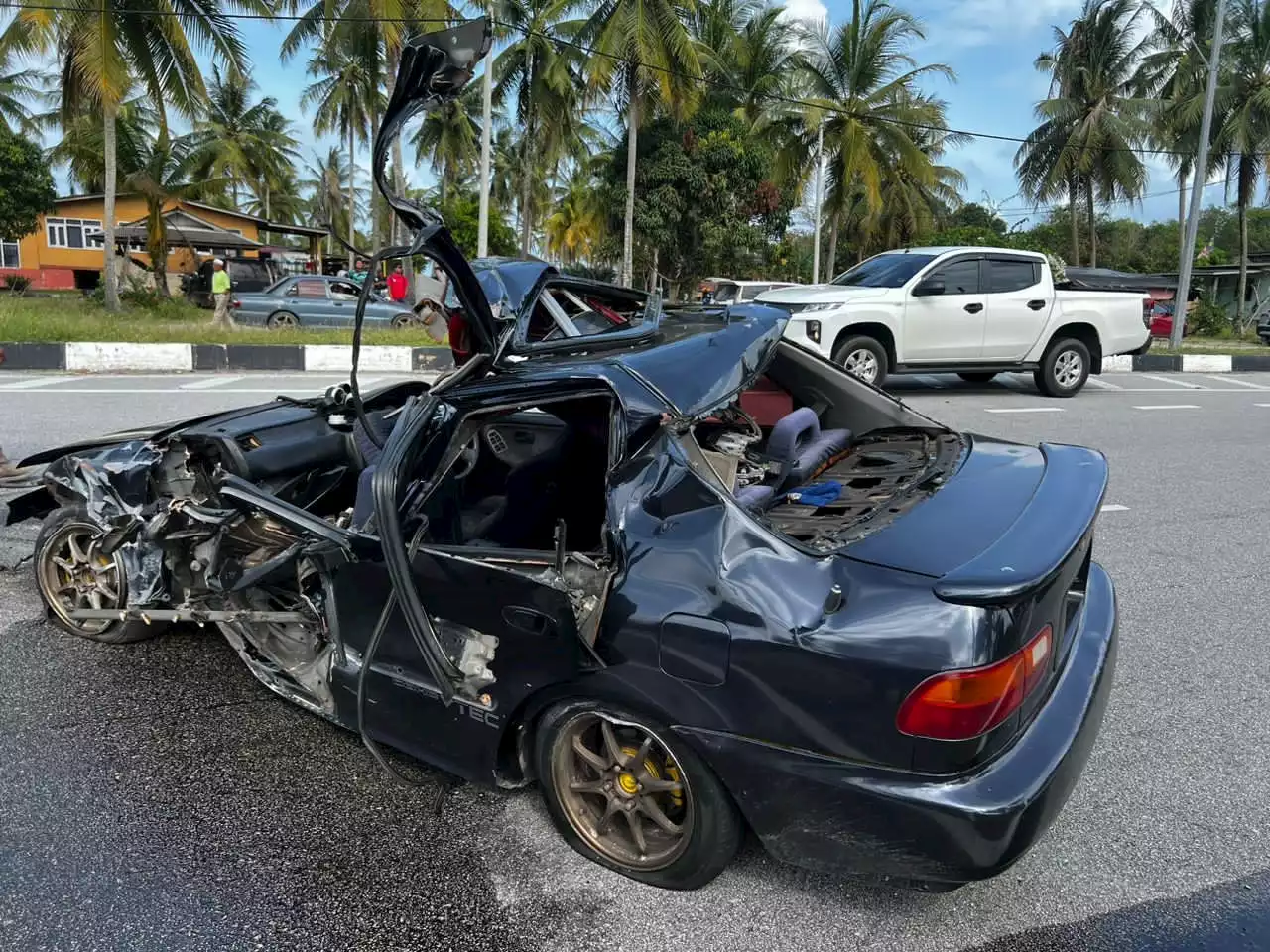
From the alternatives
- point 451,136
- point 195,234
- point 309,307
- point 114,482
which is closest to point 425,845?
point 114,482

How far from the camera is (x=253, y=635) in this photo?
3189 mm

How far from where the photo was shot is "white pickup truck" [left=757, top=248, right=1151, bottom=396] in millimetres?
10586

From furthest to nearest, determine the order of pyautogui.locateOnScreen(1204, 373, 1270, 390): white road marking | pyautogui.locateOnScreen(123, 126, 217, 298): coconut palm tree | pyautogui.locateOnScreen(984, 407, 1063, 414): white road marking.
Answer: pyautogui.locateOnScreen(123, 126, 217, 298): coconut palm tree → pyautogui.locateOnScreen(1204, 373, 1270, 390): white road marking → pyautogui.locateOnScreen(984, 407, 1063, 414): white road marking

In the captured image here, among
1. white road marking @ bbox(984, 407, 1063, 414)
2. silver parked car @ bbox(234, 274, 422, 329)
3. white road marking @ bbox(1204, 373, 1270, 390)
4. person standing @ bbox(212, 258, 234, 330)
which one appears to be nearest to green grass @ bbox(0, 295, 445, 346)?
person standing @ bbox(212, 258, 234, 330)

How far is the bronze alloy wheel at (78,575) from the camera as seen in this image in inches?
146

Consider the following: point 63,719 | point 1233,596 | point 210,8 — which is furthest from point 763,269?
point 63,719

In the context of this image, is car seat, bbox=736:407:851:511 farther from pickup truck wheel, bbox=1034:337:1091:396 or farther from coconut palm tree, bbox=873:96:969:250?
coconut palm tree, bbox=873:96:969:250

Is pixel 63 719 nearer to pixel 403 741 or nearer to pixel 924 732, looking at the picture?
pixel 403 741

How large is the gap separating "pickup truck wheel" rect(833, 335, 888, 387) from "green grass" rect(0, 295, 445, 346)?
236 inches

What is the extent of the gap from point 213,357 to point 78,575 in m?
10.8

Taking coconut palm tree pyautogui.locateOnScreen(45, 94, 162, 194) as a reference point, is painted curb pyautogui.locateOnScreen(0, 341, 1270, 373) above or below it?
below

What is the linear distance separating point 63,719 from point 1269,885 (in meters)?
3.79

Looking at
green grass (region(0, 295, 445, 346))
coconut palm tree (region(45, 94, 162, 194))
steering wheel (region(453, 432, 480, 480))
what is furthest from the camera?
coconut palm tree (region(45, 94, 162, 194))

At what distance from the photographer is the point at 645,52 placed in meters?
21.5
